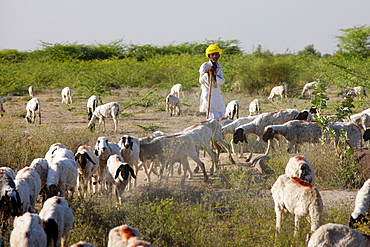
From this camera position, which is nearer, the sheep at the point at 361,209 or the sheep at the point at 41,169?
the sheep at the point at 361,209

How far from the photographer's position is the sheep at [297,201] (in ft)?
17.6

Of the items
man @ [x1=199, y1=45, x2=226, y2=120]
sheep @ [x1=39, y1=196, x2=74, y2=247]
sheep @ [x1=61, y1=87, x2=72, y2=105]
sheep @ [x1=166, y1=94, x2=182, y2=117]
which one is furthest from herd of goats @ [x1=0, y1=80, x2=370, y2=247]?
sheep @ [x1=61, y1=87, x2=72, y2=105]

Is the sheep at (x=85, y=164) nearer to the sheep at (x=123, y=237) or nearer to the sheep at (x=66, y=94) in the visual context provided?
the sheep at (x=123, y=237)

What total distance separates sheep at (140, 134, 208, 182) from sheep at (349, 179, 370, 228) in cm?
353

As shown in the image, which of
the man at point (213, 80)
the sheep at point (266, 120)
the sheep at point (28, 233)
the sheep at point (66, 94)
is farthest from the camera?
the sheep at point (66, 94)

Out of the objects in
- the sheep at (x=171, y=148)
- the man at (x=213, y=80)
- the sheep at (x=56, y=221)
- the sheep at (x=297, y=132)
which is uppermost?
the man at (x=213, y=80)

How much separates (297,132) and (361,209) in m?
4.01

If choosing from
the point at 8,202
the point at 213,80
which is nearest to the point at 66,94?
the point at 213,80

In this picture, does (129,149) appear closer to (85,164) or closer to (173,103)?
(85,164)

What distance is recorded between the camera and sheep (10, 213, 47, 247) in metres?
4.44

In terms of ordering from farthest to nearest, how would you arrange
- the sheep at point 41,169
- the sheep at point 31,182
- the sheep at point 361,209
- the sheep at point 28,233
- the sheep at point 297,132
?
the sheep at point 297,132, the sheep at point 41,169, the sheep at point 31,182, the sheep at point 361,209, the sheep at point 28,233

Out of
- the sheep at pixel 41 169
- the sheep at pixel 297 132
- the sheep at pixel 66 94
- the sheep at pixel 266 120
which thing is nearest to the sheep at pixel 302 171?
the sheep at pixel 297 132

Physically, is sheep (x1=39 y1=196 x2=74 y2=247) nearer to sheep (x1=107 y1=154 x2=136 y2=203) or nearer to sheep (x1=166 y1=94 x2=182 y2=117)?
sheep (x1=107 y1=154 x2=136 y2=203)

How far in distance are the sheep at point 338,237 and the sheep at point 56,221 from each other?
2575 mm
